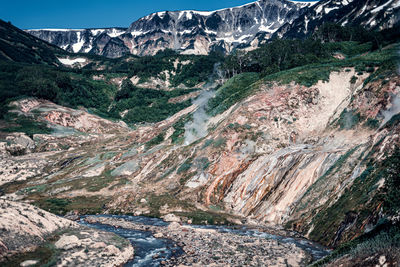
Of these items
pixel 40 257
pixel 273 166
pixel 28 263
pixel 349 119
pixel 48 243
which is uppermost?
pixel 349 119

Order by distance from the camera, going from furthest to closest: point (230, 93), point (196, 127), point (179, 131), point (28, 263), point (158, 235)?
point (230, 93) < point (179, 131) < point (196, 127) < point (158, 235) < point (28, 263)

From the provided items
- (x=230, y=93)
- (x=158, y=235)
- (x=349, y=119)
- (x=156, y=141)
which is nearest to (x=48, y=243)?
(x=158, y=235)

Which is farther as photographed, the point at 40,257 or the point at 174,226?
the point at 174,226

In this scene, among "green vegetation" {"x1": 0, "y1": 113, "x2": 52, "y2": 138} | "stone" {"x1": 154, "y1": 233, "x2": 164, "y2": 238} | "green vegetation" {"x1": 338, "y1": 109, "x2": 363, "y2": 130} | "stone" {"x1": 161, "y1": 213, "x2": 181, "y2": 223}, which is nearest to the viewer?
"stone" {"x1": 154, "y1": 233, "x2": 164, "y2": 238}

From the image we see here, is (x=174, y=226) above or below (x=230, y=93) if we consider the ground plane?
below

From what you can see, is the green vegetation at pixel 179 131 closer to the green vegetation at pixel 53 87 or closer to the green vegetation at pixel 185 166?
the green vegetation at pixel 185 166

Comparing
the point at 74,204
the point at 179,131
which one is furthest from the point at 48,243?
the point at 179,131

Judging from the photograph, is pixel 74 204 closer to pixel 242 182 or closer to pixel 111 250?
pixel 111 250

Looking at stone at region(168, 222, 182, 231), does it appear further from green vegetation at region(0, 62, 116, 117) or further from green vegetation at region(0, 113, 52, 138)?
green vegetation at region(0, 62, 116, 117)

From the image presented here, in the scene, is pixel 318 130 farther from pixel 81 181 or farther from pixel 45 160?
pixel 45 160

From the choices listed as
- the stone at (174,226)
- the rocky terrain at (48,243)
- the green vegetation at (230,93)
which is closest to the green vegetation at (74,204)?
the stone at (174,226)

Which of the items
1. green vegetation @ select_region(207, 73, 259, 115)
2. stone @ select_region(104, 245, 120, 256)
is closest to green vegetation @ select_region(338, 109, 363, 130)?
green vegetation @ select_region(207, 73, 259, 115)

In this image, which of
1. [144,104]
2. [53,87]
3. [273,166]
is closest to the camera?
[273,166]
